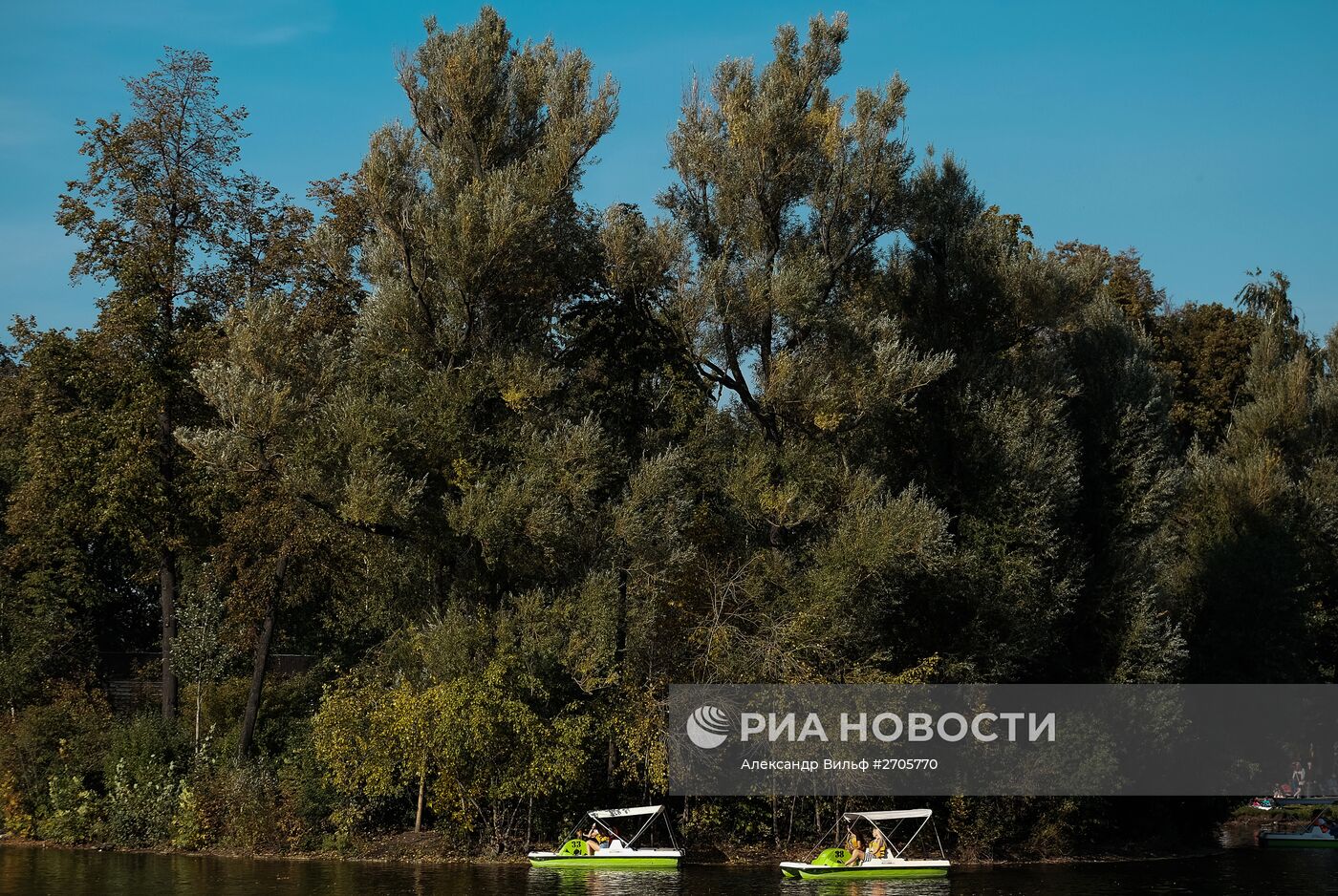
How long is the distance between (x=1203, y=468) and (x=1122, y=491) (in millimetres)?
9821

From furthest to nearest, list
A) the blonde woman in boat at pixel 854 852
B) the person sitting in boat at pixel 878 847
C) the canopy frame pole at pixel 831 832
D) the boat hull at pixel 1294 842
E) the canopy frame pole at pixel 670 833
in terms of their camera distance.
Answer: the boat hull at pixel 1294 842 < the canopy frame pole at pixel 831 832 < the canopy frame pole at pixel 670 833 < the person sitting in boat at pixel 878 847 < the blonde woman in boat at pixel 854 852

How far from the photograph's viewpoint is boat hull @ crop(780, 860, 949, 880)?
A: 2952 cm

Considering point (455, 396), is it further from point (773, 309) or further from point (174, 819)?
point (174, 819)

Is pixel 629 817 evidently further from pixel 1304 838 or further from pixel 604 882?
pixel 1304 838

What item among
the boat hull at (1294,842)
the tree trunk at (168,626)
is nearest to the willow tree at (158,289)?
the tree trunk at (168,626)

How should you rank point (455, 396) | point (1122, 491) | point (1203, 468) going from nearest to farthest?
point (455, 396) < point (1122, 491) < point (1203, 468)

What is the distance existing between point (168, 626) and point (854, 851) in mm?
19833

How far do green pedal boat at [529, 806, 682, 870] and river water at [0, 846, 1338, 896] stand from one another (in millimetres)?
294

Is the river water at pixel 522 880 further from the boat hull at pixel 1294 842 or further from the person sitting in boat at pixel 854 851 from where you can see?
the boat hull at pixel 1294 842

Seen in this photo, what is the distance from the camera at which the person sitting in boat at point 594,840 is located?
30.4 metres

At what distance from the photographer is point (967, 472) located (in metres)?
34.2

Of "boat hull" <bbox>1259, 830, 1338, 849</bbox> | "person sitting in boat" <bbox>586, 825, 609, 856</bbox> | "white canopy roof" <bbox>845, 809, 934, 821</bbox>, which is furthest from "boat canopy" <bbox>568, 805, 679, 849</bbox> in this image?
"boat hull" <bbox>1259, 830, 1338, 849</bbox>

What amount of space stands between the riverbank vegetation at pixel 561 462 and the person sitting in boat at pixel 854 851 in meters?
2.31

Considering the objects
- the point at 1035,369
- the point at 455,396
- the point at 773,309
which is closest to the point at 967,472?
the point at 1035,369
